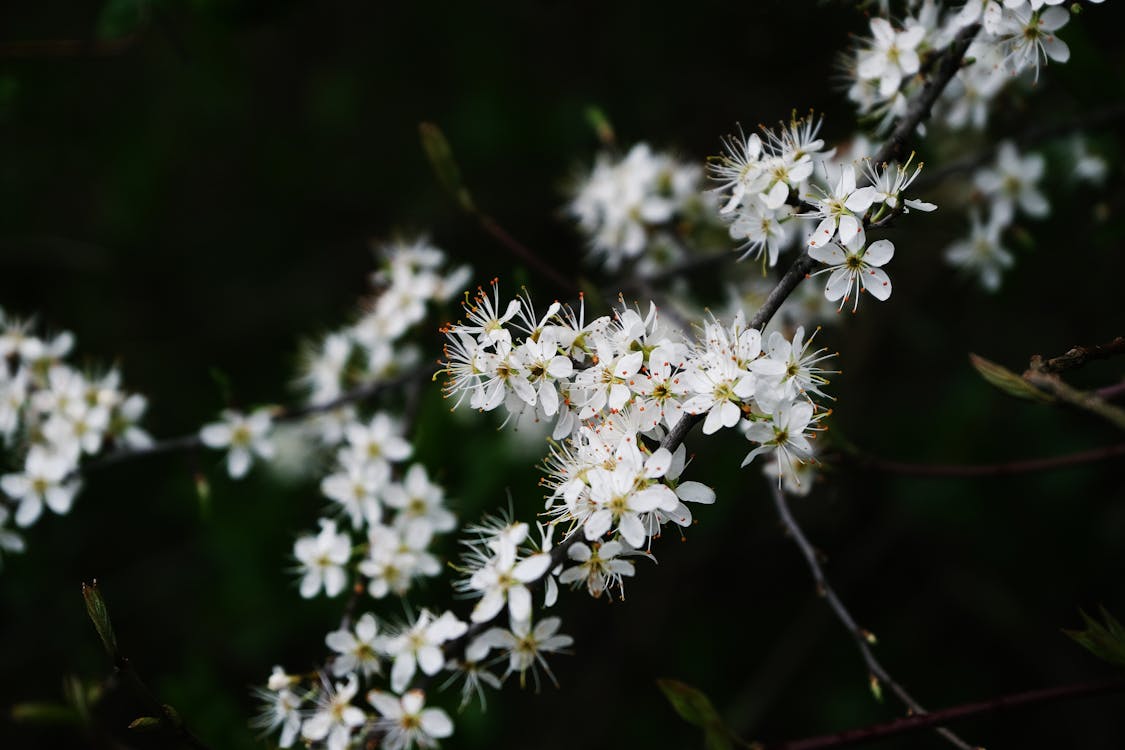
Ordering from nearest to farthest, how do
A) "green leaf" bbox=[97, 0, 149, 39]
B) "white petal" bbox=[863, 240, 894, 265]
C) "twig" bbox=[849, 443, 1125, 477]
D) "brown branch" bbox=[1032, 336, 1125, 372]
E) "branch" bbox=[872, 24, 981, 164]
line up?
1. "brown branch" bbox=[1032, 336, 1125, 372]
2. "white petal" bbox=[863, 240, 894, 265]
3. "branch" bbox=[872, 24, 981, 164]
4. "twig" bbox=[849, 443, 1125, 477]
5. "green leaf" bbox=[97, 0, 149, 39]

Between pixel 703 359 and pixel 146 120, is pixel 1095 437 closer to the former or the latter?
pixel 703 359

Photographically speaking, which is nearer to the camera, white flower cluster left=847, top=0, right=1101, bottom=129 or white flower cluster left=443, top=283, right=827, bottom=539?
white flower cluster left=443, top=283, right=827, bottom=539

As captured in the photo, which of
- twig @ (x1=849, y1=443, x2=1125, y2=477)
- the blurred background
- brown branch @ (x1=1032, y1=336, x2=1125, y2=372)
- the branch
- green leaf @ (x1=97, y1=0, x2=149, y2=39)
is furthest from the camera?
the blurred background

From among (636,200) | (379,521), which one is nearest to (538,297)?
(636,200)

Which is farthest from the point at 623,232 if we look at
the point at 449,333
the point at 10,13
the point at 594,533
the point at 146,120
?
the point at 10,13

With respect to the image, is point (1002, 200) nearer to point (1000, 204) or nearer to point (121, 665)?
point (1000, 204)

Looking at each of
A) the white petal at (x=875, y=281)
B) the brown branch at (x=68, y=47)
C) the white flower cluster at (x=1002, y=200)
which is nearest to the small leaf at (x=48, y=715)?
the white petal at (x=875, y=281)

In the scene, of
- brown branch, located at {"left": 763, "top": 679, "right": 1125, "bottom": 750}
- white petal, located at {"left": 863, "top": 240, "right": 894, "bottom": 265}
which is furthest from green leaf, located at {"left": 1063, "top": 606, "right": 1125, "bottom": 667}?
white petal, located at {"left": 863, "top": 240, "right": 894, "bottom": 265}

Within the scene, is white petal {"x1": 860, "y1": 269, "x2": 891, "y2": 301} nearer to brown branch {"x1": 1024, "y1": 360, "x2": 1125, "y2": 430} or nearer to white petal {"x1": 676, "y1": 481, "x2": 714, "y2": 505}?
brown branch {"x1": 1024, "y1": 360, "x2": 1125, "y2": 430}
